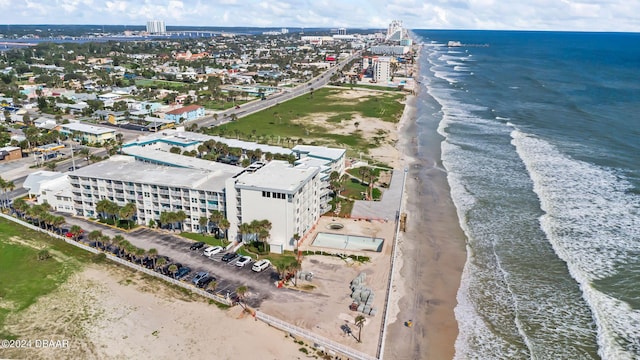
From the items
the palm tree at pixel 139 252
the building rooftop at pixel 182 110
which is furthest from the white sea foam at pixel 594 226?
the building rooftop at pixel 182 110

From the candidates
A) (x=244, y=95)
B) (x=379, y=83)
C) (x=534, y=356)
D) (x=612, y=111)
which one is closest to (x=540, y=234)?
(x=534, y=356)

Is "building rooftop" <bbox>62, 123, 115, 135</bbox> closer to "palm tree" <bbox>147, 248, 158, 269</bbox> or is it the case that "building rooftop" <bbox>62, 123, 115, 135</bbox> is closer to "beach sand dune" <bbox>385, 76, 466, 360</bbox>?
"palm tree" <bbox>147, 248, 158, 269</bbox>

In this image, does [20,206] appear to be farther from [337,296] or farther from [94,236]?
[337,296]

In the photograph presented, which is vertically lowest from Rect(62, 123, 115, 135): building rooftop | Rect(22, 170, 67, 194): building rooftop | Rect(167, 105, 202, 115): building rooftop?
Rect(22, 170, 67, 194): building rooftop

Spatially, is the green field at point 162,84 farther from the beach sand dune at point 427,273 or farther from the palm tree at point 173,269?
the palm tree at point 173,269

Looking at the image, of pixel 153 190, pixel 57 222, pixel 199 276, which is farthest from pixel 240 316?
pixel 57 222

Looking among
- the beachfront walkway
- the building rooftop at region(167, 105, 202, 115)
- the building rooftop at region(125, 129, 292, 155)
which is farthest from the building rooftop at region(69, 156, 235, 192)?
the building rooftop at region(167, 105, 202, 115)

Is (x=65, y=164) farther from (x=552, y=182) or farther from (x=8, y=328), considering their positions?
(x=552, y=182)
